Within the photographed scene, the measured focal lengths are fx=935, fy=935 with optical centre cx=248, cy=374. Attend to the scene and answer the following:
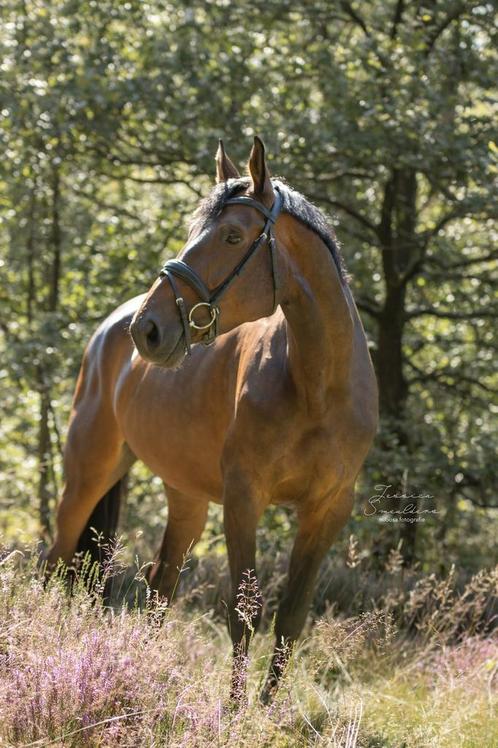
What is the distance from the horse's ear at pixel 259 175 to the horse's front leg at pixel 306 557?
1394mm

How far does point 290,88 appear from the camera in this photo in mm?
8312

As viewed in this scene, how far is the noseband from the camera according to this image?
11.7ft

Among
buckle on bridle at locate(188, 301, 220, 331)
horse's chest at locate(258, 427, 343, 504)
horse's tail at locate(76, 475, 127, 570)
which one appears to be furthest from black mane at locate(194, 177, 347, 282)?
horse's tail at locate(76, 475, 127, 570)

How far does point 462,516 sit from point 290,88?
14.7ft

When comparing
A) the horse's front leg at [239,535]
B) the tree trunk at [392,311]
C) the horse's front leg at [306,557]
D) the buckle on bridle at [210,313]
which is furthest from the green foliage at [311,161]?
the buckle on bridle at [210,313]

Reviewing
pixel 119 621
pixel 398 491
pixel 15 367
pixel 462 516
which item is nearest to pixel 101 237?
pixel 15 367

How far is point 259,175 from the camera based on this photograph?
3.74 m

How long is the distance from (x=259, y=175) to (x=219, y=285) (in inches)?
18.9

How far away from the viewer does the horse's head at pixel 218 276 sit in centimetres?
355

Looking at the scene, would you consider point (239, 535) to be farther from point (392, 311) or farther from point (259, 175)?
point (392, 311)

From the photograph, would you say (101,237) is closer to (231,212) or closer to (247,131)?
(247,131)

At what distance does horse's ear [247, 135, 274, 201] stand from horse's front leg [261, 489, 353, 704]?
4.57 ft

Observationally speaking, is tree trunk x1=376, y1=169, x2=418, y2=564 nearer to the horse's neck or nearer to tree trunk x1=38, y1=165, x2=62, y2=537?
A: tree trunk x1=38, y1=165, x2=62, y2=537

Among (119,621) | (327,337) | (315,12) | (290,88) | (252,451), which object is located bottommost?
(119,621)
